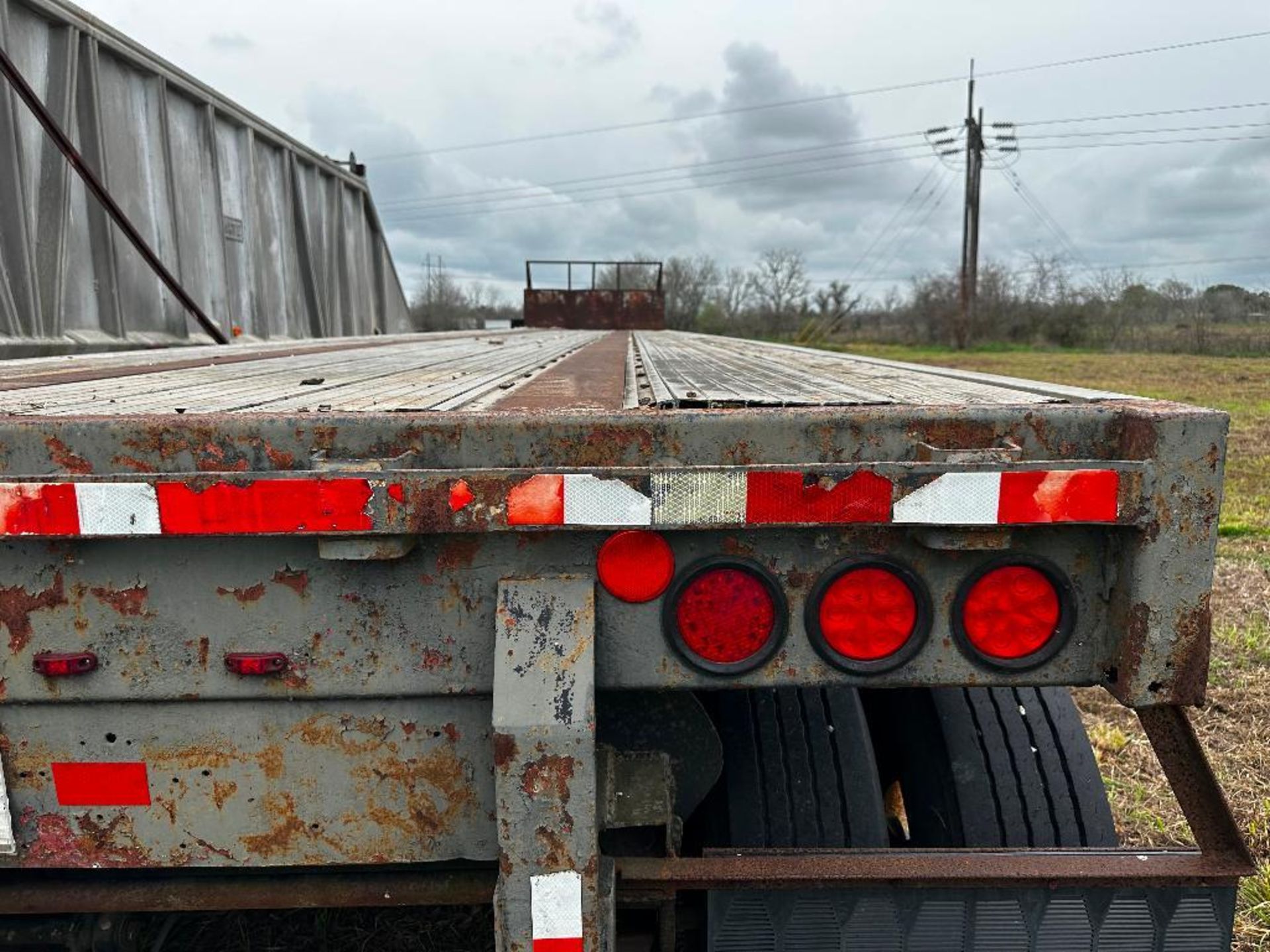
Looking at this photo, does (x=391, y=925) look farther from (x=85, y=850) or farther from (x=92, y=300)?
(x=92, y=300)

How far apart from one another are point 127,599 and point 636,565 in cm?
75

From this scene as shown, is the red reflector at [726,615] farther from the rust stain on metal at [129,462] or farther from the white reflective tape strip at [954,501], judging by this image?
the rust stain on metal at [129,462]

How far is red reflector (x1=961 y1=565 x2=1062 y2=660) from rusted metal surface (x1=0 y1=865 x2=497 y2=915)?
0.91 m

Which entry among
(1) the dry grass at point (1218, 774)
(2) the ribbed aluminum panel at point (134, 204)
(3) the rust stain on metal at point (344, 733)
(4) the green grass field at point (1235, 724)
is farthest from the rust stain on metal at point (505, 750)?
(2) the ribbed aluminum panel at point (134, 204)

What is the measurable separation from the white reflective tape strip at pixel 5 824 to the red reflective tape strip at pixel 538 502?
90 cm

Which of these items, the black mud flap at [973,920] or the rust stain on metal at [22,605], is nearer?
the rust stain on metal at [22,605]

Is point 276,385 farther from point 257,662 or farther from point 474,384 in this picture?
point 257,662

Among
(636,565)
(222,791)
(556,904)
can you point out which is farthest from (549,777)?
(222,791)

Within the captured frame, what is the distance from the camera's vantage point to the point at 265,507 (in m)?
1.25

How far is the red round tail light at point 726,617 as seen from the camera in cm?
136

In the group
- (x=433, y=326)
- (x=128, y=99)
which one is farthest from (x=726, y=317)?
(x=128, y=99)

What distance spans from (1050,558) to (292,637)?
1146mm

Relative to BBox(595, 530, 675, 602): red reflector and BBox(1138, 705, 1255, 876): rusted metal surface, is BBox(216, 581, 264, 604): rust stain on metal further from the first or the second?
BBox(1138, 705, 1255, 876): rusted metal surface

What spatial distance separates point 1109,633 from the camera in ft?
4.58
